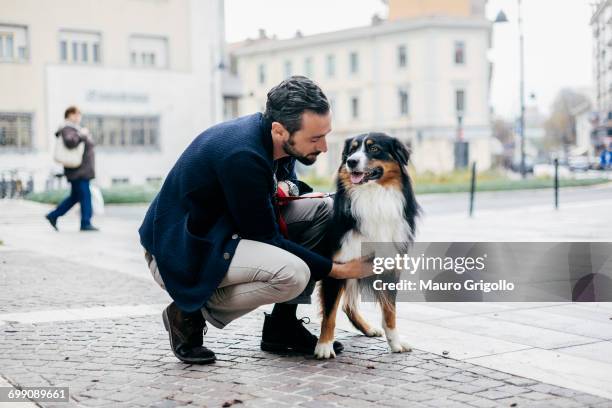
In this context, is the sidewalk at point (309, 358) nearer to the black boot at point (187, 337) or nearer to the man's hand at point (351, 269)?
the black boot at point (187, 337)

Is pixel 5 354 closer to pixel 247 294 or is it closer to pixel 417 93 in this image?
pixel 247 294

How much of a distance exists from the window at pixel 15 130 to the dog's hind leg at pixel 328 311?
31.5 metres

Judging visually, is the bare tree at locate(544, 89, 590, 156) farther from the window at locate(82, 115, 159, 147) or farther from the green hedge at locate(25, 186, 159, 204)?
the green hedge at locate(25, 186, 159, 204)

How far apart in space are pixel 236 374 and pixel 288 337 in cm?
54

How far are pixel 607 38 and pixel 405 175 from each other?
7318mm

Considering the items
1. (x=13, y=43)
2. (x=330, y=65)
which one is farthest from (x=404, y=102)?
(x=13, y=43)

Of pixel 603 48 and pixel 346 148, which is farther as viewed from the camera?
pixel 603 48

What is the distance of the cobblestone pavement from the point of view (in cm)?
370

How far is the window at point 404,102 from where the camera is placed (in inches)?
2354

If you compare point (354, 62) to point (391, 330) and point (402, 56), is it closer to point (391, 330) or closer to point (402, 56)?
point (402, 56)

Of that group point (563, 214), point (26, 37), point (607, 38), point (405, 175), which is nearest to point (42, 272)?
point (405, 175)

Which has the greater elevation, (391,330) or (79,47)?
(79,47)

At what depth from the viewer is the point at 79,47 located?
3512 centimetres

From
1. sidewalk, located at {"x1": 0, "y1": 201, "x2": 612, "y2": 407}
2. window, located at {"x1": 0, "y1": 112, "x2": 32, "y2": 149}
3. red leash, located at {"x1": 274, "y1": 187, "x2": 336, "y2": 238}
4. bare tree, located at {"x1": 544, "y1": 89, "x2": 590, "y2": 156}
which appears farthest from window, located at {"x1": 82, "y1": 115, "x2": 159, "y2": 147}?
red leash, located at {"x1": 274, "y1": 187, "x2": 336, "y2": 238}
